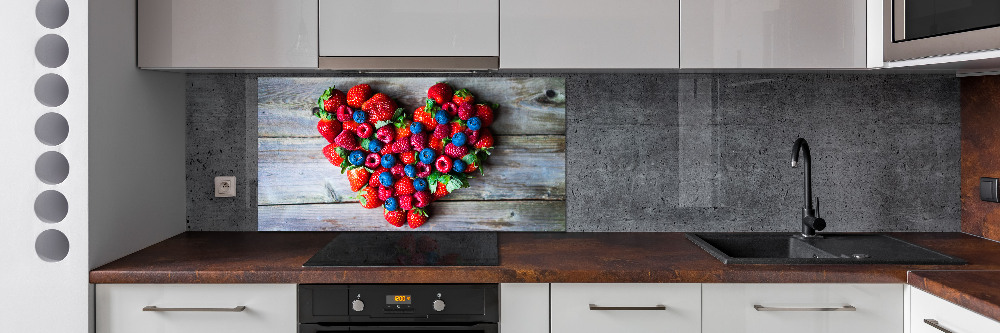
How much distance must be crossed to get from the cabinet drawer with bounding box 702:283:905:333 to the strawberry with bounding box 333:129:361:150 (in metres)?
1.17

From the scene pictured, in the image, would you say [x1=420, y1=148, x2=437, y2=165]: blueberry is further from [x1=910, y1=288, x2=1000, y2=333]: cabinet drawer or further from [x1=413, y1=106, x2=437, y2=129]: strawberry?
[x1=910, y1=288, x2=1000, y2=333]: cabinet drawer

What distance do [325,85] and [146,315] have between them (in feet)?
2.95

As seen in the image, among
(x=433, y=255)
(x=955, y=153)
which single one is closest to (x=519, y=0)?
(x=433, y=255)

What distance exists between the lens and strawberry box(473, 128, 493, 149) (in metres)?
2.18

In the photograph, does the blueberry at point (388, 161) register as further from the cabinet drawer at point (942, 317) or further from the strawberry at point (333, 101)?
the cabinet drawer at point (942, 317)

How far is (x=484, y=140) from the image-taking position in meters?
2.18

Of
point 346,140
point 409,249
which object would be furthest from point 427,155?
point 409,249

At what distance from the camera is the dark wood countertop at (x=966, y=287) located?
1328 mm
